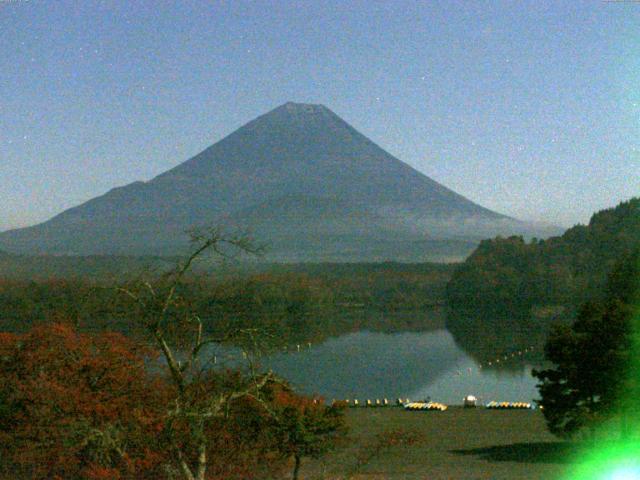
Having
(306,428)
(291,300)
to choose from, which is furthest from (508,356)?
(306,428)

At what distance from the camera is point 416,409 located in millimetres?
24609

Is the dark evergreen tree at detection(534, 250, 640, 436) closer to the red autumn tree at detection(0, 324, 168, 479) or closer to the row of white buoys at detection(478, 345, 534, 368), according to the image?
the red autumn tree at detection(0, 324, 168, 479)

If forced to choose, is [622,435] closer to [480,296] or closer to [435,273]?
[480,296]

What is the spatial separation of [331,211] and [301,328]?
137153mm

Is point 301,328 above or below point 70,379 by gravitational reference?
below

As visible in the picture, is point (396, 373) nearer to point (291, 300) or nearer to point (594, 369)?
point (594, 369)

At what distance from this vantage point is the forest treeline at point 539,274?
72188 millimetres

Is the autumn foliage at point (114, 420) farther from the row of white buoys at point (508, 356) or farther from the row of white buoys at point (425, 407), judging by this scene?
the row of white buoys at point (508, 356)

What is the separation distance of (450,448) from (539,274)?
61.9 m

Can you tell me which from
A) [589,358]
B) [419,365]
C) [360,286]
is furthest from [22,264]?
[589,358]

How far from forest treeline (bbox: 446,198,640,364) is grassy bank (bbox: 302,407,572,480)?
4480cm

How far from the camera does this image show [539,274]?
77312mm

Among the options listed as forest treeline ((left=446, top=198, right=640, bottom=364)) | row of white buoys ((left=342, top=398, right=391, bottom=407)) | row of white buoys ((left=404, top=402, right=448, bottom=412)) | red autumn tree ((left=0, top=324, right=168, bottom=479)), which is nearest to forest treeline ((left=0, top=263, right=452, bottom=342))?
forest treeline ((left=446, top=198, right=640, bottom=364))

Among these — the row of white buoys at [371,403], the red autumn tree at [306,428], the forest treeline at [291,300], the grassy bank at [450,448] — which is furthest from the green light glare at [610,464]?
the forest treeline at [291,300]
